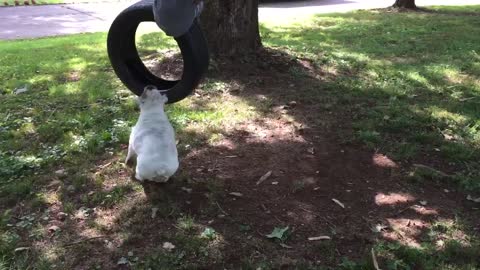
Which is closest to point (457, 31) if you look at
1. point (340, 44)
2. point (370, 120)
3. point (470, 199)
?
point (340, 44)

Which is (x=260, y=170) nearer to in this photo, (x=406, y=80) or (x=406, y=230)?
(x=406, y=230)

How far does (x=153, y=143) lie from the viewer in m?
4.03

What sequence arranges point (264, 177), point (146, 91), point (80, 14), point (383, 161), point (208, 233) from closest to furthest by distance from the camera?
point (208, 233)
point (146, 91)
point (264, 177)
point (383, 161)
point (80, 14)

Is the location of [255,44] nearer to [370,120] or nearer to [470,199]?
[370,120]

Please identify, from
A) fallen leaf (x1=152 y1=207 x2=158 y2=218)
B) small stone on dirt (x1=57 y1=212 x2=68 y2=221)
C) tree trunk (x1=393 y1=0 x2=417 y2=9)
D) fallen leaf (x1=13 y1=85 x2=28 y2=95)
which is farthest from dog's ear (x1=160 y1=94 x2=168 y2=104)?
tree trunk (x1=393 y1=0 x2=417 y2=9)

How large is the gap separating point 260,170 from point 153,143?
993mm

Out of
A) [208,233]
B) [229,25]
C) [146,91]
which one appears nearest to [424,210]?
[208,233]

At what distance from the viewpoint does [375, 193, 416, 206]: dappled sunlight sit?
13.4 ft

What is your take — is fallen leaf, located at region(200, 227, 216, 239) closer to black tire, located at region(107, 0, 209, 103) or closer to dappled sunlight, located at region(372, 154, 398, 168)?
black tire, located at region(107, 0, 209, 103)

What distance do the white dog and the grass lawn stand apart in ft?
0.73

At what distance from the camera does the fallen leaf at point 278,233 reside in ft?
11.9

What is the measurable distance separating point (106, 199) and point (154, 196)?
0.37 m

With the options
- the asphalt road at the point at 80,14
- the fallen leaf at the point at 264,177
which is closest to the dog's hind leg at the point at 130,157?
the fallen leaf at the point at 264,177

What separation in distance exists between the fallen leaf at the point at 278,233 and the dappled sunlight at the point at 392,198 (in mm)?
834
